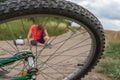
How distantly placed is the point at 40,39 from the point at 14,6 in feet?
25.6

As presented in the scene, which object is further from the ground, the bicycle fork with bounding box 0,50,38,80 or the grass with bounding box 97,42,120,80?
the bicycle fork with bounding box 0,50,38,80

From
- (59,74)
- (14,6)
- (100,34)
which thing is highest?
(14,6)

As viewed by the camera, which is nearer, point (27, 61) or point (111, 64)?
point (27, 61)

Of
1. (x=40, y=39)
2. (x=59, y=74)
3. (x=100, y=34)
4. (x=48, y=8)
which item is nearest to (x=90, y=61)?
(x=100, y=34)

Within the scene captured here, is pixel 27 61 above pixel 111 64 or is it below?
above

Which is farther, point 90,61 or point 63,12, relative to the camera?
point 90,61

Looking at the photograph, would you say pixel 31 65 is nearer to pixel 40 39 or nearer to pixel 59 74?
pixel 59 74

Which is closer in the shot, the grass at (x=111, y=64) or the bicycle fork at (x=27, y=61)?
the bicycle fork at (x=27, y=61)

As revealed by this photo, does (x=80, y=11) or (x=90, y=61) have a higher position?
(x=80, y=11)

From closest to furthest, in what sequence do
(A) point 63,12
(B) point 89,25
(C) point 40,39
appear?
(A) point 63,12 → (B) point 89,25 → (C) point 40,39

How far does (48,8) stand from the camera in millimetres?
3359

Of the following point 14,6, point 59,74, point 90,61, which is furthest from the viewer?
point 59,74

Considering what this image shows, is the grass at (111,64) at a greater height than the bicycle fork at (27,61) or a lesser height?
lesser

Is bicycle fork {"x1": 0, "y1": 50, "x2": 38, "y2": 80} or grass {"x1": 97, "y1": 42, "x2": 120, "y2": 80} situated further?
→ grass {"x1": 97, "y1": 42, "x2": 120, "y2": 80}
